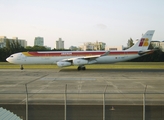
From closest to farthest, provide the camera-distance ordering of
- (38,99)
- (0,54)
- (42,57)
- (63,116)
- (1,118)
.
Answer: (1,118)
(63,116)
(38,99)
(42,57)
(0,54)

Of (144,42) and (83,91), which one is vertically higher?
(144,42)

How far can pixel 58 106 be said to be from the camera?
10078 millimetres

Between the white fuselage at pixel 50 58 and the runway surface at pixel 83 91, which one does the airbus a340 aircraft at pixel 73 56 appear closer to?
the white fuselage at pixel 50 58

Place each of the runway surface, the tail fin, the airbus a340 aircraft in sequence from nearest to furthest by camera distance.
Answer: the runway surface → the airbus a340 aircraft → the tail fin

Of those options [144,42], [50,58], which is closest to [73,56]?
[50,58]

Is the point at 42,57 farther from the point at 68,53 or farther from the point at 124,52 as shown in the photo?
the point at 124,52

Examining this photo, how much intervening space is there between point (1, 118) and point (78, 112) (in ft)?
16.2

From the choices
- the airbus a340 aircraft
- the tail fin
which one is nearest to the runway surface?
the airbus a340 aircraft

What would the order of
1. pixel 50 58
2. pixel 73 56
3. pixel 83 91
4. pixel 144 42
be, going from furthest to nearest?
pixel 144 42, pixel 73 56, pixel 50 58, pixel 83 91

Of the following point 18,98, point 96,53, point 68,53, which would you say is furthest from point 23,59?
point 18,98

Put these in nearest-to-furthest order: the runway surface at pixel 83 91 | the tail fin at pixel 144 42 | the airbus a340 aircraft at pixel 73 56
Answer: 1. the runway surface at pixel 83 91
2. the airbus a340 aircraft at pixel 73 56
3. the tail fin at pixel 144 42

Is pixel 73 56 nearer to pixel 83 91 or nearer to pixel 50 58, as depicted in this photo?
pixel 50 58

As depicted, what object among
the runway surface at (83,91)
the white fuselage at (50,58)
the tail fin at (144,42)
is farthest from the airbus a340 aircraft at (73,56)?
the runway surface at (83,91)

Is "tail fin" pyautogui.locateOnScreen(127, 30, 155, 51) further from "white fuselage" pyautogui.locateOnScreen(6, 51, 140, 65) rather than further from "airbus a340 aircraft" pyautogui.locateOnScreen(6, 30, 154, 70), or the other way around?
"white fuselage" pyautogui.locateOnScreen(6, 51, 140, 65)
